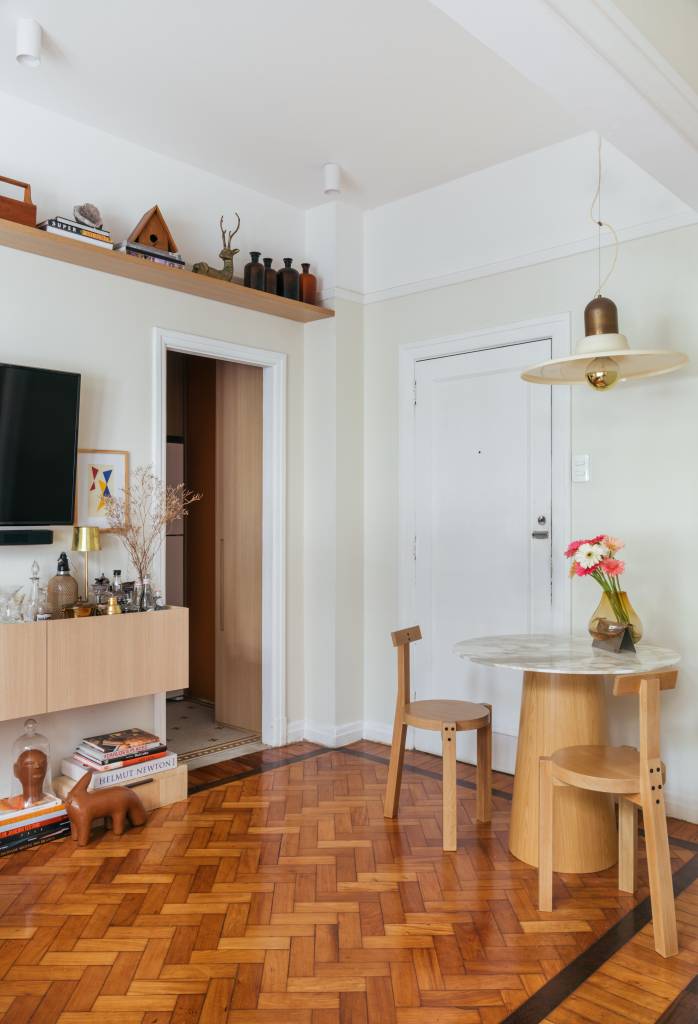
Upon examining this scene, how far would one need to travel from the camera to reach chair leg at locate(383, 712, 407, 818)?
3.36m

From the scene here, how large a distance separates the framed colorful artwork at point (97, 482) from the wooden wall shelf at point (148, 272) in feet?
2.69

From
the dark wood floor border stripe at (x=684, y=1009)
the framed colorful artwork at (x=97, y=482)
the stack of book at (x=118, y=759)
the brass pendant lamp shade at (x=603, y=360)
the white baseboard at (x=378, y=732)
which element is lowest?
the dark wood floor border stripe at (x=684, y=1009)

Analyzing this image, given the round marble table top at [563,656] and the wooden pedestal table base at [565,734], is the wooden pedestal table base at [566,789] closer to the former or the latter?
the wooden pedestal table base at [565,734]

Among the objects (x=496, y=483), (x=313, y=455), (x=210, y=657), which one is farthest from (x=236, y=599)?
(x=496, y=483)

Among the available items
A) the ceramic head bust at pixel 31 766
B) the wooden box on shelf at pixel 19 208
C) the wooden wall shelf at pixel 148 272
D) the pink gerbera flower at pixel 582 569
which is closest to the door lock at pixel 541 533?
the pink gerbera flower at pixel 582 569

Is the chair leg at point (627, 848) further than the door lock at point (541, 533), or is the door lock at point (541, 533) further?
the door lock at point (541, 533)

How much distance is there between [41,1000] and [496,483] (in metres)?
2.87

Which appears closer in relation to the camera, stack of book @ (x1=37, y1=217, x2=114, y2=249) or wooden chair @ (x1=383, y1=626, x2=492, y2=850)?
wooden chair @ (x1=383, y1=626, x2=492, y2=850)

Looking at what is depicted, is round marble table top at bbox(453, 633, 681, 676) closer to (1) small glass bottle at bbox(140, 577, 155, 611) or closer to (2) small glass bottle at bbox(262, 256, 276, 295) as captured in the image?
(1) small glass bottle at bbox(140, 577, 155, 611)

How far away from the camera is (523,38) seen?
6.40 feet

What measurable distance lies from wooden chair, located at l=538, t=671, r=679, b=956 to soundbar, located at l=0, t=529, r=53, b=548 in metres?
2.14

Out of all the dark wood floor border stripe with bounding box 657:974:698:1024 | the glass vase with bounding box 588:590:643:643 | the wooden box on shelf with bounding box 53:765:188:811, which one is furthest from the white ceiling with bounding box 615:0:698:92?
the wooden box on shelf with bounding box 53:765:188:811

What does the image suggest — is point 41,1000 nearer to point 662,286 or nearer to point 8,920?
point 8,920

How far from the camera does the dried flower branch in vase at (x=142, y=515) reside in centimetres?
358
